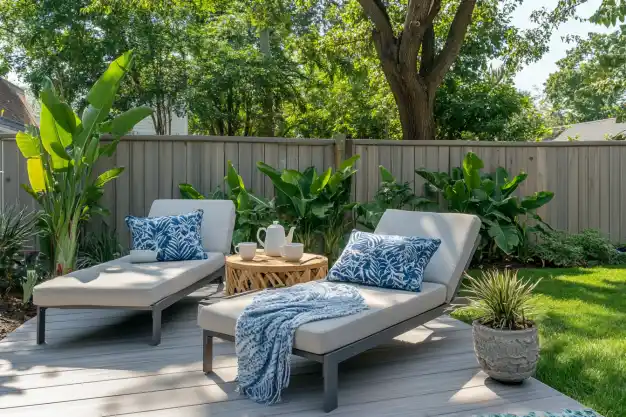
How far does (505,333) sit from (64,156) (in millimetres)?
4145

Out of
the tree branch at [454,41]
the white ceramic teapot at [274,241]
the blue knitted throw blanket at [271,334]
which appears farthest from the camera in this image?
the tree branch at [454,41]

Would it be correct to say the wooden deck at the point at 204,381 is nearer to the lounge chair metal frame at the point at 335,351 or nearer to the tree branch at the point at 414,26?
the lounge chair metal frame at the point at 335,351

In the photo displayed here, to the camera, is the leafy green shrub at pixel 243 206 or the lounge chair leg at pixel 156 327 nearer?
the lounge chair leg at pixel 156 327

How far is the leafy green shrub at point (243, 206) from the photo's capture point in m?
6.37

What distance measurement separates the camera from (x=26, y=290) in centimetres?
513

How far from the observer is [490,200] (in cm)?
685

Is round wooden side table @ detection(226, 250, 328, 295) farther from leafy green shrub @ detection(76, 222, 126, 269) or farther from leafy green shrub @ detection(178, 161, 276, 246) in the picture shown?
leafy green shrub @ detection(76, 222, 126, 269)

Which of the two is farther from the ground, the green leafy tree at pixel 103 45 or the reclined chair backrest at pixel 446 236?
the green leafy tree at pixel 103 45

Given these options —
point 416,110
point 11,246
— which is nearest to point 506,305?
point 11,246

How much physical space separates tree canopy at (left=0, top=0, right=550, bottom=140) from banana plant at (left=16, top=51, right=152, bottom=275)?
5612mm

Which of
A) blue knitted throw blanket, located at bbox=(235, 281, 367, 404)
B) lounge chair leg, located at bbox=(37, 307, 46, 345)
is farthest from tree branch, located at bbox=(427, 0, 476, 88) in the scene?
lounge chair leg, located at bbox=(37, 307, 46, 345)

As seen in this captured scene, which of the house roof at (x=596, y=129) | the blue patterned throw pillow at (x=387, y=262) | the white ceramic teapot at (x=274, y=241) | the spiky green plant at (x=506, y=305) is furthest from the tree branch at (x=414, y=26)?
the house roof at (x=596, y=129)

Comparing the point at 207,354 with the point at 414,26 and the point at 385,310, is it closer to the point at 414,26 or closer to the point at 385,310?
the point at 385,310

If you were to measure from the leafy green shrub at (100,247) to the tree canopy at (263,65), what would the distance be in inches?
227
